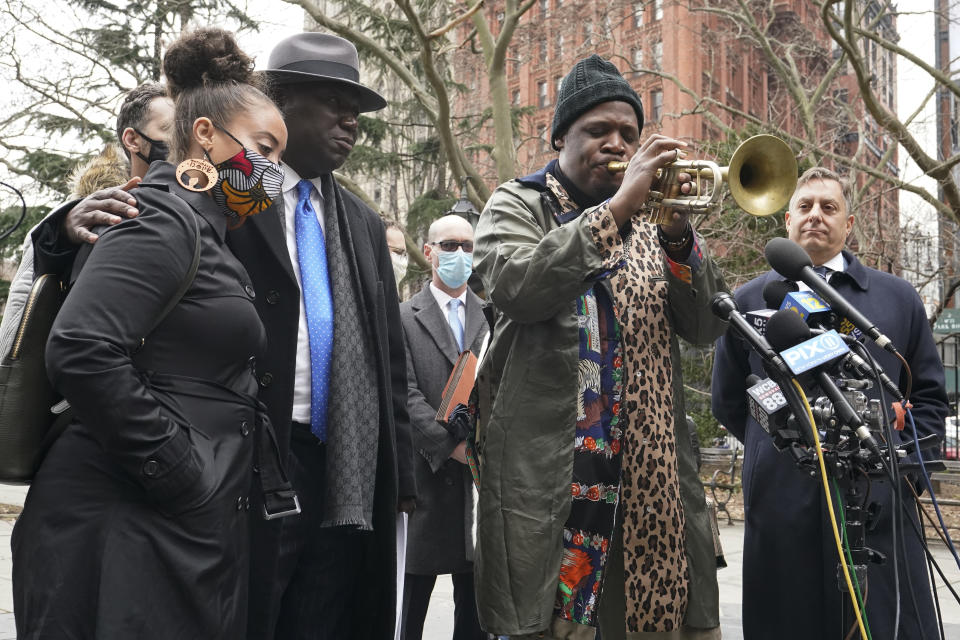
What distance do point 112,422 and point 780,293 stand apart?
203cm

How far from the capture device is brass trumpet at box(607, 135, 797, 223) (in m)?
2.99

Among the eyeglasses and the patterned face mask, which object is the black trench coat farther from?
the eyeglasses

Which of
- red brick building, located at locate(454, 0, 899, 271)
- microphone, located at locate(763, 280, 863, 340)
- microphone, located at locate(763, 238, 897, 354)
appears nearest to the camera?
microphone, located at locate(763, 238, 897, 354)

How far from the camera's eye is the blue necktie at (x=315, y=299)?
2959 mm

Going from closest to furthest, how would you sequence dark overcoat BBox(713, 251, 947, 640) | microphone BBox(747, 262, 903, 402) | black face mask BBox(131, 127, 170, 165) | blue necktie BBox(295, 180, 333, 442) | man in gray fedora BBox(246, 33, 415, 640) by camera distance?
microphone BBox(747, 262, 903, 402)
man in gray fedora BBox(246, 33, 415, 640)
blue necktie BBox(295, 180, 333, 442)
dark overcoat BBox(713, 251, 947, 640)
black face mask BBox(131, 127, 170, 165)

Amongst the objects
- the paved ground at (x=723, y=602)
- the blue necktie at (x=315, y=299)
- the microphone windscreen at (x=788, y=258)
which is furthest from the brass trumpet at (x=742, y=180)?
the paved ground at (x=723, y=602)

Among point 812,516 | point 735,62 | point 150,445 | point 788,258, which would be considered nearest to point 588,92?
point 788,258

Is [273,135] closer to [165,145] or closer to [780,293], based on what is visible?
[165,145]

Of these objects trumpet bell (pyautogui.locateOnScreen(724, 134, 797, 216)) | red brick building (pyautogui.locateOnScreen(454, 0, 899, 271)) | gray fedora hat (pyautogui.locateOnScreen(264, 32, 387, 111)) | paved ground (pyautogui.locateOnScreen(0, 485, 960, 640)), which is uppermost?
red brick building (pyautogui.locateOnScreen(454, 0, 899, 271))

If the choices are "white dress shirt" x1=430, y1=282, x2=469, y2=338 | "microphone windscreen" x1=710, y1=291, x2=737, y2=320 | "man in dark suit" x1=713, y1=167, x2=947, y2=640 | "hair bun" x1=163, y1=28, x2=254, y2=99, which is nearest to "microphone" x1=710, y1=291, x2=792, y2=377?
"microphone windscreen" x1=710, y1=291, x2=737, y2=320

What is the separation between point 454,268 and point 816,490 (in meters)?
2.41

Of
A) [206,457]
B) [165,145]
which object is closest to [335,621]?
[206,457]

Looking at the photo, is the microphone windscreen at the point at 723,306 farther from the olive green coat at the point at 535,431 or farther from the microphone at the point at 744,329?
the olive green coat at the point at 535,431

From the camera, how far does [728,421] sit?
13.3 feet
